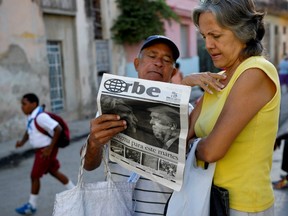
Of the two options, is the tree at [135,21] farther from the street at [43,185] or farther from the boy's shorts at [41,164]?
the boy's shorts at [41,164]

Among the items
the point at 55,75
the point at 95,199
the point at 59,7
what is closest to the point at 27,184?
the point at 95,199

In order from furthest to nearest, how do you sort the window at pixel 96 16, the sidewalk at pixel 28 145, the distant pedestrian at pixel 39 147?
the window at pixel 96 16, the sidewalk at pixel 28 145, the distant pedestrian at pixel 39 147

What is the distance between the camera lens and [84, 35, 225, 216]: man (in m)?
1.46

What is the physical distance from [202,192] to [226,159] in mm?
145

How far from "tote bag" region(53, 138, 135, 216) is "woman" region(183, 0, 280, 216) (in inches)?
14.5

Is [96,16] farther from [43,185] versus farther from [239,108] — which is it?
[239,108]

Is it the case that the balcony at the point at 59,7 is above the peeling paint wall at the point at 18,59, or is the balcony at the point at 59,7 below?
above

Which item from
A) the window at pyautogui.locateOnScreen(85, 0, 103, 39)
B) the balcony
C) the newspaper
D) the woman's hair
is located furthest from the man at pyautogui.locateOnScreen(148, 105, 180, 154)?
the window at pyautogui.locateOnScreen(85, 0, 103, 39)

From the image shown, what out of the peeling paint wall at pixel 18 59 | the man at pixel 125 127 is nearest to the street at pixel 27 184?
the peeling paint wall at pixel 18 59

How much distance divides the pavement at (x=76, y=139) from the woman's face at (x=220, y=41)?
3114mm

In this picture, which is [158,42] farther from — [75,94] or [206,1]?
[75,94]

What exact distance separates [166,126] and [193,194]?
0.28 m

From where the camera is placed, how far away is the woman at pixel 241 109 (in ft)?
4.47

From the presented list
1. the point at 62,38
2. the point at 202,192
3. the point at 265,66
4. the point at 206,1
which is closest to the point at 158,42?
the point at 206,1
